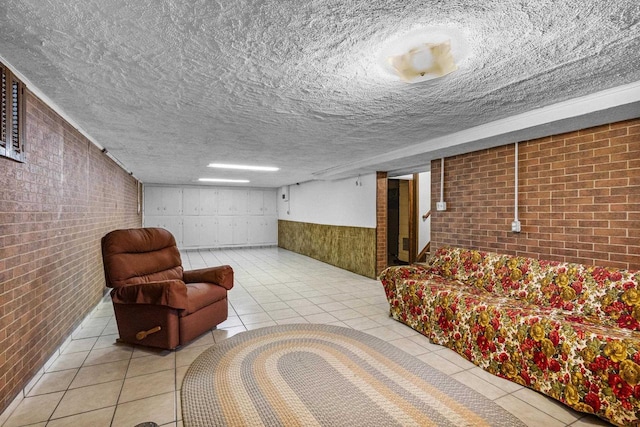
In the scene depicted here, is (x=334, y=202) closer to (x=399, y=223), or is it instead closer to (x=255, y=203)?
(x=399, y=223)

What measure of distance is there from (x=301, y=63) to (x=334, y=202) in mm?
5515

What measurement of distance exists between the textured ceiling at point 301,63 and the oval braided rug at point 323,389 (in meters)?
2.17

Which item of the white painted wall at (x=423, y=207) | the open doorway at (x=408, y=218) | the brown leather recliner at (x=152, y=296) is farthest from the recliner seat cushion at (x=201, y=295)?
the white painted wall at (x=423, y=207)

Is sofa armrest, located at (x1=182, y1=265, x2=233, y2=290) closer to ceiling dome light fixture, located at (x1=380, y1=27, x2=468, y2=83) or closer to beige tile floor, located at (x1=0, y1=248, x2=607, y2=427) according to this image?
beige tile floor, located at (x1=0, y1=248, x2=607, y2=427)

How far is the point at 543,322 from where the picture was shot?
2129 millimetres

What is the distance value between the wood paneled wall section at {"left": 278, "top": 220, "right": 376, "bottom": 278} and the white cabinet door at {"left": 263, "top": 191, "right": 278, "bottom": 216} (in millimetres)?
1162

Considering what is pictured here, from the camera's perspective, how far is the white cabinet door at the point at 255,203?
34.4ft

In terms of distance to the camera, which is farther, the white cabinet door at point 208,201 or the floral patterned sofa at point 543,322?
the white cabinet door at point 208,201

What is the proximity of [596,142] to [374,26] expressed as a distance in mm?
2563

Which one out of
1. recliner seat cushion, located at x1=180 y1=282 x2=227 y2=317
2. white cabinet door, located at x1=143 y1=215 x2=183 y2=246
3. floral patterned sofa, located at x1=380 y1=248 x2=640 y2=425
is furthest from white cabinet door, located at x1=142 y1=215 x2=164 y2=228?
floral patterned sofa, located at x1=380 y1=248 x2=640 y2=425

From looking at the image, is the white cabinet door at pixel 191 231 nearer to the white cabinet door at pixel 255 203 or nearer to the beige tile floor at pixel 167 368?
the white cabinet door at pixel 255 203

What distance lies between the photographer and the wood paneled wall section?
5992 millimetres

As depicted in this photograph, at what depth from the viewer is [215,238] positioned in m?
10.0

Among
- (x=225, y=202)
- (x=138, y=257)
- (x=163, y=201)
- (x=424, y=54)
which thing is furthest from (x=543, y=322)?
(x=163, y=201)
